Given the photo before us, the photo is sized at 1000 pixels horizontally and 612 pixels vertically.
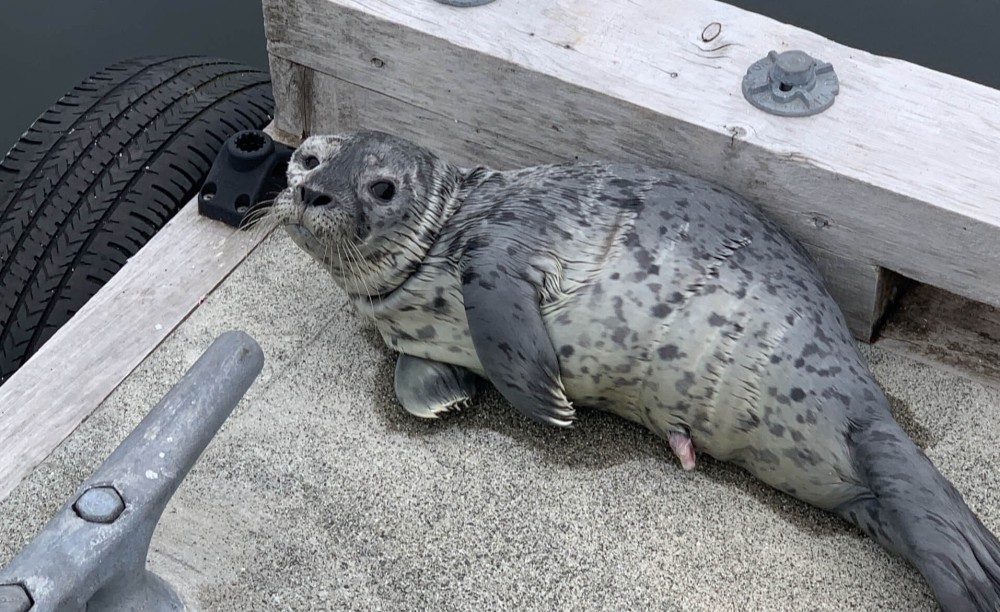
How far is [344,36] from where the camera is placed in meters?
3.81

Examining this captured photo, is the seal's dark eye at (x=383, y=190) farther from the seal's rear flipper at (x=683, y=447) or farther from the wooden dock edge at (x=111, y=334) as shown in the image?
the seal's rear flipper at (x=683, y=447)

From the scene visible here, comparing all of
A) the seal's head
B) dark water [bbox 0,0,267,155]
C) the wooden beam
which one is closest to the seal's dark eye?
the seal's head

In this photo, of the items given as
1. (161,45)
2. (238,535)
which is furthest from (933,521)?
(161,45)

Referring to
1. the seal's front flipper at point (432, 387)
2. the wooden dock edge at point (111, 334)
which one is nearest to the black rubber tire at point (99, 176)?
the wooden dock edge at point (111, 334)

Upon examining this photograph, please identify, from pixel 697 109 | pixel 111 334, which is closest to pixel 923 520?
pixel 697 109

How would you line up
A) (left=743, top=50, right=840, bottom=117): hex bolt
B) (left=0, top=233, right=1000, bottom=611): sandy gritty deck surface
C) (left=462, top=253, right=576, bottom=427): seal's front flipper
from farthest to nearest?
1. (left=743, top=50, right=840, bottom=117): hex bolt
2. (left=462, top=253, right=576, bottom=427): seal's front flipper
3. (left=0, top=233, right=1000, bottom=611): sandy gritty deck surface

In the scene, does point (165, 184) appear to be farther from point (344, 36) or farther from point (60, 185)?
point (344, 36)

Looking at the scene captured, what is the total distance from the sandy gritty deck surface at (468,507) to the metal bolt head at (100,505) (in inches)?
29.5

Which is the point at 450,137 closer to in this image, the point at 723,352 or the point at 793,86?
the point at 793,86

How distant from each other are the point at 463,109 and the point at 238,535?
4.71ft

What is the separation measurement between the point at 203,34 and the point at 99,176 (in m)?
1.90

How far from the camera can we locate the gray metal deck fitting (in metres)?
2.16

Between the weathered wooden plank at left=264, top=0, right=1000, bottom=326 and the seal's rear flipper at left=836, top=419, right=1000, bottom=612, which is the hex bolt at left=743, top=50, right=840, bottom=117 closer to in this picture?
the weathered wooden plank at left=264, top=0, right=1000, bottom=326

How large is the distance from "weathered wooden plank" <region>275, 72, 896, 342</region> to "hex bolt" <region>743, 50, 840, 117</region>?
1.30ft
